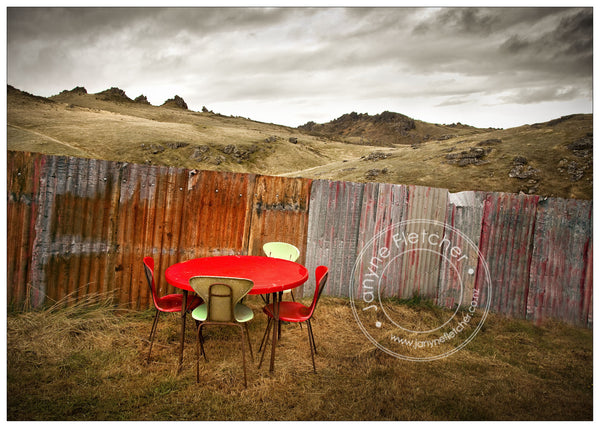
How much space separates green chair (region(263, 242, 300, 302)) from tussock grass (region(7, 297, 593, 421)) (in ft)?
2.91

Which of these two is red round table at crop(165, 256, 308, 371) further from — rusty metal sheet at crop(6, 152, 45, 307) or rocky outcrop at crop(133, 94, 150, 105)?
rocky outcrop at crop(133, 94, 150, 105)

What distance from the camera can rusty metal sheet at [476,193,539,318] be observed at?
15.0 ft

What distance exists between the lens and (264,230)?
4.50 meters

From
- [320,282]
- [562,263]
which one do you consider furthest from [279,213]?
[562,263]

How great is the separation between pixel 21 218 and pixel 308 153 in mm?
31151

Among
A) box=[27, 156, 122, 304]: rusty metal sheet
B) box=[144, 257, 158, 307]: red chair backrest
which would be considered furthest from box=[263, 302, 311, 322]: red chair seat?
box=[27, 156, 122, 304]: rusty metal sheet

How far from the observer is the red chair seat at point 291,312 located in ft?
10.0

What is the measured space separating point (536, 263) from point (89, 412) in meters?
5.57

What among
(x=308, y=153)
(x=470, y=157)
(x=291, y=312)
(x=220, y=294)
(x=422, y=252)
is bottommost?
(x=291, y=312)

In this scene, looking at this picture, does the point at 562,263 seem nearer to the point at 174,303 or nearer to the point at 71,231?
the point at 174,303

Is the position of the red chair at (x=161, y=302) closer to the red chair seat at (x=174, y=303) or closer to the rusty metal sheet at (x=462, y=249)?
the red chair seat at (x=174, y=303)

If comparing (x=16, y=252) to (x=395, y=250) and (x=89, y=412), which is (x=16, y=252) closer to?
(x=89, y=412)

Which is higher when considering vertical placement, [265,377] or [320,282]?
[320,282]
